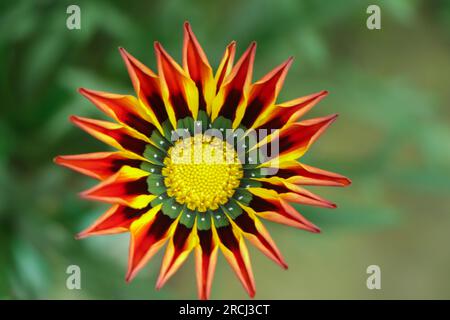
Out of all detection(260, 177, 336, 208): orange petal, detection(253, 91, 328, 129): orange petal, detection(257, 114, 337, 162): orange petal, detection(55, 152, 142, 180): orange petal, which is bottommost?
detection(260, 177, 336, 208): orange petal

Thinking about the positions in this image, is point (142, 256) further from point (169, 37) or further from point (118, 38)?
point (118, 38)

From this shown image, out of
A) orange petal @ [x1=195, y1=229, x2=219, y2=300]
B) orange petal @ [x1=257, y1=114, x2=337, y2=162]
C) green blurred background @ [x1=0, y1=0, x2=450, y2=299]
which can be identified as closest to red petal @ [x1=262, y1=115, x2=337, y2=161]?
orange petal @ [x1=257, y1=114, x2=337, y2=162]

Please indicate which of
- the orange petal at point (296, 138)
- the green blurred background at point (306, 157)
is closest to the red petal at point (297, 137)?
the orange petal at point (296, 138)

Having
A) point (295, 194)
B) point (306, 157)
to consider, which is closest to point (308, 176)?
point (295, 194)

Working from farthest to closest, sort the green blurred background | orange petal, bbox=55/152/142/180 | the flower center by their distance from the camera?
the green blurred background < the flower center < orange petal, bbox=55/152/142/180

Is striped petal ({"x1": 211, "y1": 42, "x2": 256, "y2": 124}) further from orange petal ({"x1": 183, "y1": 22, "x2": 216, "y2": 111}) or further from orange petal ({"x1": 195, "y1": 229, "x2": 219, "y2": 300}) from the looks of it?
orange petal ({"x1": 195, "y1": 229, "x2": 219, "y2": 300})

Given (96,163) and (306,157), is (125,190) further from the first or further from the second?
(306,157)

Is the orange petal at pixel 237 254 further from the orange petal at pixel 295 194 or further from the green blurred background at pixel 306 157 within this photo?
the green blurred background at pixel 306 157
